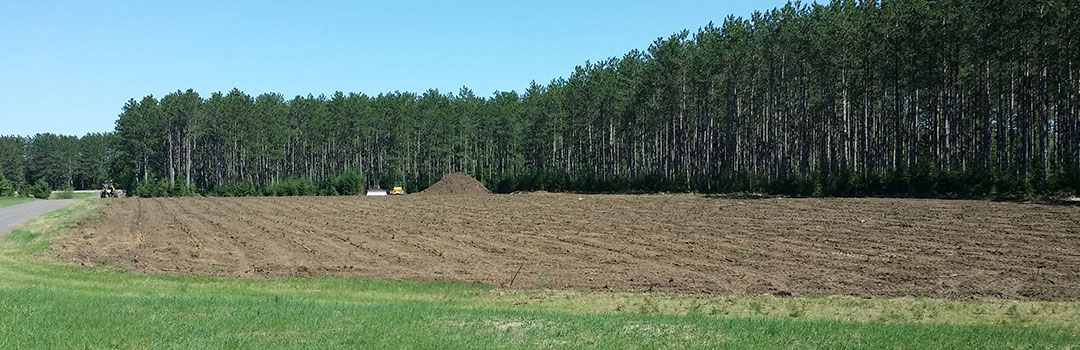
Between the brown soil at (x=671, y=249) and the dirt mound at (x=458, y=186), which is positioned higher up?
the dirt mound at (x=458, y=186)

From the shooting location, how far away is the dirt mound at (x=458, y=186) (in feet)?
268

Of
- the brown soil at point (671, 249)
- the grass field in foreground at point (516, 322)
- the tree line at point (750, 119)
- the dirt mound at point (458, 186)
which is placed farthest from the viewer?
the dirt mound at point (458, 186)

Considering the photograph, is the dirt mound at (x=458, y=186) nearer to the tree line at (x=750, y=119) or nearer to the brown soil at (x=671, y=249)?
the tree line at (x=750, y=119)

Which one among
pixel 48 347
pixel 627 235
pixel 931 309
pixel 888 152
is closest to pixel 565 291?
pixel 931 309

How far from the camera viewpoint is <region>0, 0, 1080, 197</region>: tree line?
45.4 metres

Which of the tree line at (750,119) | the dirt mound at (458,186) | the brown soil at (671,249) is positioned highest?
the tree line at (750,119)

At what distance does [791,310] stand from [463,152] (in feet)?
371

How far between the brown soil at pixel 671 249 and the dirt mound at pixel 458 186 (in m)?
42.0

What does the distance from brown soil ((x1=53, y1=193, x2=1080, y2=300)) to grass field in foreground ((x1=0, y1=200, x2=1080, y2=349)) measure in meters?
2.04

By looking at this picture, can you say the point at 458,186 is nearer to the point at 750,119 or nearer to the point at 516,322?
the point at 750,119

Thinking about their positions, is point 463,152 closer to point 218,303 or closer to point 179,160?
point 179,160

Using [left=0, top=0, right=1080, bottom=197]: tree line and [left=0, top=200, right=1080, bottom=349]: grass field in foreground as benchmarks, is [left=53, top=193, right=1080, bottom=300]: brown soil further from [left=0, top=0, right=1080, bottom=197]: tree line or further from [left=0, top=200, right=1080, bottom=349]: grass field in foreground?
[left=0, top=0, right=1080, bottom=197]: tree line

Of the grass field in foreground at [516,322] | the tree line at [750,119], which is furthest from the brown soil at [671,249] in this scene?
the tree line at [750,119]

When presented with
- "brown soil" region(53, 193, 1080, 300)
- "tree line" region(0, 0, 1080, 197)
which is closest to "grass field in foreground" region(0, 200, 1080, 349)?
"brown soil" region(53, 193, 1080, 300)
